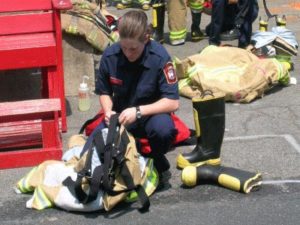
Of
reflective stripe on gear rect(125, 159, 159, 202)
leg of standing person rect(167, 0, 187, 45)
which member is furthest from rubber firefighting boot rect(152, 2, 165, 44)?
reflective stripe on gear rect(125, 159, 159, 202)

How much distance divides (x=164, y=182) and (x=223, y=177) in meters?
0.41

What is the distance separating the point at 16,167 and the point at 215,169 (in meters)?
1.46

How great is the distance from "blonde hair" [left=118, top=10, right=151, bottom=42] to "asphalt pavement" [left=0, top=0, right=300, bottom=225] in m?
1.04

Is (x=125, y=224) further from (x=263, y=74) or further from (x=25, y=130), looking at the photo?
(x=263, y=74)

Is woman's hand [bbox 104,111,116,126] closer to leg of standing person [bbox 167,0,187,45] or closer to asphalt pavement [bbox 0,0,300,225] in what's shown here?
asphalt pavement [bbox 0,0,300,225]

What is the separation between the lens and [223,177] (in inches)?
164

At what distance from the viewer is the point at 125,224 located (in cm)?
379

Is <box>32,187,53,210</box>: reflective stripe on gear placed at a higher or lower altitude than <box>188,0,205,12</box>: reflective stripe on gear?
lower

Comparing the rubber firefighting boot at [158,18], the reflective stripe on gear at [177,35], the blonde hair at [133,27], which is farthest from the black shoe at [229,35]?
the blonde hair at [133,27]

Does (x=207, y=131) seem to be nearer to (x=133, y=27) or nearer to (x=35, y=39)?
(x=133, y=27)

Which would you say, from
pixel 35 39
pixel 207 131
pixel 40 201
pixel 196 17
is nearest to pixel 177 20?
pixel 196 17

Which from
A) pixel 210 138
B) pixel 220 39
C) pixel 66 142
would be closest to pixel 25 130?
pixel 66 142

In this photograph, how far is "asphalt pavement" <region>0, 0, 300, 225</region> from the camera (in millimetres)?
3844

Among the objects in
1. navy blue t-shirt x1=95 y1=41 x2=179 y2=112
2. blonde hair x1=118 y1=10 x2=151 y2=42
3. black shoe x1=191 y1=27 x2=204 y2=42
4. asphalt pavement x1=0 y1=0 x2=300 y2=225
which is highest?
blonde hair x1=118 y1=10 x2=151 y2=42
